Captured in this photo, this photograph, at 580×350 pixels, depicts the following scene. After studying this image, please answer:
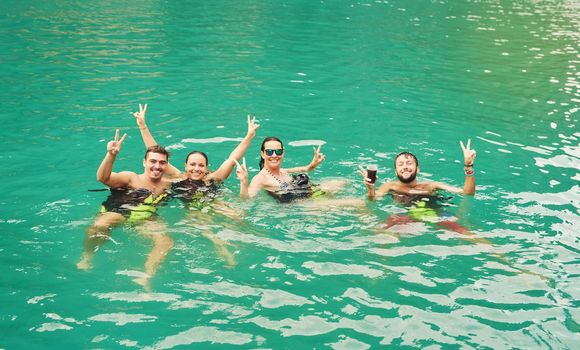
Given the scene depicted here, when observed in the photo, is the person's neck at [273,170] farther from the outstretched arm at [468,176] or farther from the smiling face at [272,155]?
the outstretched arm at [468,176]

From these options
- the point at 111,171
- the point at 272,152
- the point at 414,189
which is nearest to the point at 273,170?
the point at 272,152

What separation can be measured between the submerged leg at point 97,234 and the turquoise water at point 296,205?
0.45ft

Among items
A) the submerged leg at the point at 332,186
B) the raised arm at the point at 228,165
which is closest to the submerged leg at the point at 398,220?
the submerged leg at the point at 332,186

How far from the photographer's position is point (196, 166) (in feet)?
29.1

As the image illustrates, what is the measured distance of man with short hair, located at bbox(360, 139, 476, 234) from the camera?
818 cm

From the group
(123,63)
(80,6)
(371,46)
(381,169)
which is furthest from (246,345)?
(80,6)

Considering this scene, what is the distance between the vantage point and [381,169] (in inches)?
414

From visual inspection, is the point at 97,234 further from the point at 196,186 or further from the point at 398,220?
the point at 398,220

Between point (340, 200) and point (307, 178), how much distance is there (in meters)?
0.81

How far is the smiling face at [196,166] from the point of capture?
8.89 metres

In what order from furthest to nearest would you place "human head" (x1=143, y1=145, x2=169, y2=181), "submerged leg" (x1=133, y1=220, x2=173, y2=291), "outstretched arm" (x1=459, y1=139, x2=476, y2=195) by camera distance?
"human head" (x1=143, y1=145, x2=169, y2=181) < "outstretched arm" (x1=459, y1=139, x2=476, y2=195) < "submerged leg" (x1=133, y1=220, x2=173, y2=291)

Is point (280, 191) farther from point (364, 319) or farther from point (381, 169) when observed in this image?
point (364, 319)

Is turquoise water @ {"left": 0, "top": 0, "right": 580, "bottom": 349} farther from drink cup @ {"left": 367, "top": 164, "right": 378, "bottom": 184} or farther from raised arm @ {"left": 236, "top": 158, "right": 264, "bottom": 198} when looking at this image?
drink cup @ {"left": 367, "top": 164, "right": 378, "bottom": 184}

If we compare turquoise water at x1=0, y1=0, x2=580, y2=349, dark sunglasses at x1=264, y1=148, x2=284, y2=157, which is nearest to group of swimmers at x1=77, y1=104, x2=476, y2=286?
dark sunglasses at x1=264, y1=148, x2=284, y2=157
